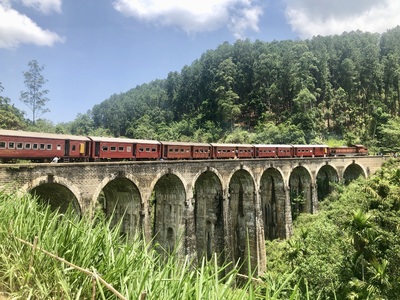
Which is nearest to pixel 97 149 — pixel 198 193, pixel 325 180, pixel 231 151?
pixel 198 193

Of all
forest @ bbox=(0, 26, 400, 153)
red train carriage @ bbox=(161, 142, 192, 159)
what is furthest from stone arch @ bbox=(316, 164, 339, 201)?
red train carriage @ bbox=(161, 142, 192, 159)

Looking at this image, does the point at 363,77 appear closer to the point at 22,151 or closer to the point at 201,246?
the point at 201,246

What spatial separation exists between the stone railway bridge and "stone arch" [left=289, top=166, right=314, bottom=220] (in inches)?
4.6

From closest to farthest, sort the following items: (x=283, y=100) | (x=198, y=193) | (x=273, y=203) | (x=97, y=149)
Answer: (x=97, y=149) < (x=198, y=193) < (x=273, y=203) < (x=283, y=100)

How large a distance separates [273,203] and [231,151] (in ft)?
30.0

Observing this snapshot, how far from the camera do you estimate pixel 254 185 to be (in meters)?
27.4

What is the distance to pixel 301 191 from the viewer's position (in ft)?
118

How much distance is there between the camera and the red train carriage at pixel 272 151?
3105cm

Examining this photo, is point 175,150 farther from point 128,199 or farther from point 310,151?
point 310,151

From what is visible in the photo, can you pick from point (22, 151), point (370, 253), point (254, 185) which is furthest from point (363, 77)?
point (22, 151)

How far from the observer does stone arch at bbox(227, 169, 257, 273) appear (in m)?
27.5

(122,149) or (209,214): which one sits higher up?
(122,149)

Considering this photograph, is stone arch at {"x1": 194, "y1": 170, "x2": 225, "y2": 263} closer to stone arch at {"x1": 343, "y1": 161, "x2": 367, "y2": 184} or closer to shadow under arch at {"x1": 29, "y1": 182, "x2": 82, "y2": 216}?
shadow under arch at {"x1": 29, "y1": 182, "x2": 82, "y2": 216}

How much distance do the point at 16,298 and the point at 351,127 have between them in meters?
65.2
